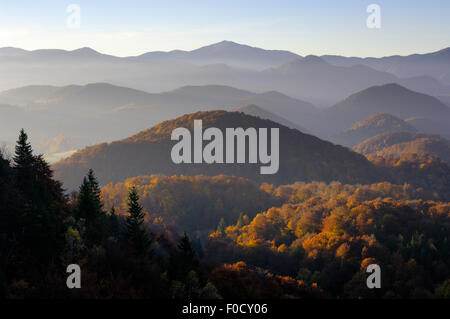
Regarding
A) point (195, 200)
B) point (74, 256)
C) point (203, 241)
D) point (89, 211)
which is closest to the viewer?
point (74, 256)

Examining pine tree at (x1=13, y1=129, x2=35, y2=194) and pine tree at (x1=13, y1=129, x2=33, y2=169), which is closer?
pine tree at (x1=13, y1=129, x2=35, y2=194)

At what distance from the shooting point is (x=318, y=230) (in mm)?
96375

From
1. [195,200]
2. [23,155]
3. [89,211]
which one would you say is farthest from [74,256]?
[195,200]

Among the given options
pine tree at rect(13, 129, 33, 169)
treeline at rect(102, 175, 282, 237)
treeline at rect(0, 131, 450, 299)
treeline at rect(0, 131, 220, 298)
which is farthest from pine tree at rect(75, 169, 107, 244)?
treeline at rect(102, 175, 282, 237)

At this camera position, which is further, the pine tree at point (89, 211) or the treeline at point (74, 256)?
the pine tree at point (89, 211)

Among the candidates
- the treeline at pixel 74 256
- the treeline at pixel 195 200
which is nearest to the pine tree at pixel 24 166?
the treeline at pixel 74 256

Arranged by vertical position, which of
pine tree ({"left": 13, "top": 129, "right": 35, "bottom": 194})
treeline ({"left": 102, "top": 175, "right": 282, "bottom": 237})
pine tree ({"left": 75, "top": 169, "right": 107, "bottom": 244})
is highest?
pine tree ({"left": 13, "top": 129, "right": 35, "bottom": 194})

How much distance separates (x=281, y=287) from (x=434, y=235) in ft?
175

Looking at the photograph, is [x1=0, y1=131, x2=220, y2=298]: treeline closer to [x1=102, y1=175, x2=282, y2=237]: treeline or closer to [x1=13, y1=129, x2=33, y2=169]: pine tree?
[x1=13, y1=129, x2=33, y2=169]: pine tree

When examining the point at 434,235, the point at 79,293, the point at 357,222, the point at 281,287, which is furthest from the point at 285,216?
the point at 79,293

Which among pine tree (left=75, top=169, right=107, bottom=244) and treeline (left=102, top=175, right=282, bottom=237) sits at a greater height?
pine tree (left=75, top=169, right=107, bottom=244)

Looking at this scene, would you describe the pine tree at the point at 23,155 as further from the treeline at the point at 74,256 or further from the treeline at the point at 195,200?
the treeline at the point at 195,200

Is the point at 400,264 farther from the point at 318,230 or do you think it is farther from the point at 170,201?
the point at 170,201

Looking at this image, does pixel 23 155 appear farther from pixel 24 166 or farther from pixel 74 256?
pixel 74 256
